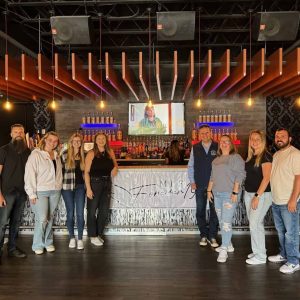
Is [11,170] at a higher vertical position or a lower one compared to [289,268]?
higher

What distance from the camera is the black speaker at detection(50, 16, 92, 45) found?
5.41 metres

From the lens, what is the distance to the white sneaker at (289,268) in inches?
129

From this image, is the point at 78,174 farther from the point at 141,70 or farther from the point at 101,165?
the point at 141,70

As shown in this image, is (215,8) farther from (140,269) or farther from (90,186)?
(140,269)

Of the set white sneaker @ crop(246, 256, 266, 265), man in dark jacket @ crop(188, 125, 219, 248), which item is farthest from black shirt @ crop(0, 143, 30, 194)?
white sneaker @ crop(246, 256, 266, 265)

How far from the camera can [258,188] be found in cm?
349

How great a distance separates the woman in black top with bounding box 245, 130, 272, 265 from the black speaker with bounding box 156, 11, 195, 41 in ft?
8.82

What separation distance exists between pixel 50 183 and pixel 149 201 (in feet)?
5.17

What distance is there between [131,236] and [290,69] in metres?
3.51

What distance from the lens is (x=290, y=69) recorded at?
5027 mm

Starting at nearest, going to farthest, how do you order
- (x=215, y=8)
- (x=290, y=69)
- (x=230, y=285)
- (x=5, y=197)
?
(x=230, y=285) → (x=5, y=197) → (x=290, y=69) → (x=215, y=8)

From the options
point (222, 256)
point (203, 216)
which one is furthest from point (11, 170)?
point (222, 256)

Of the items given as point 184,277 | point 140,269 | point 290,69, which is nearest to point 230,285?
point 184,277

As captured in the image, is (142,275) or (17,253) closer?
(142,275)
